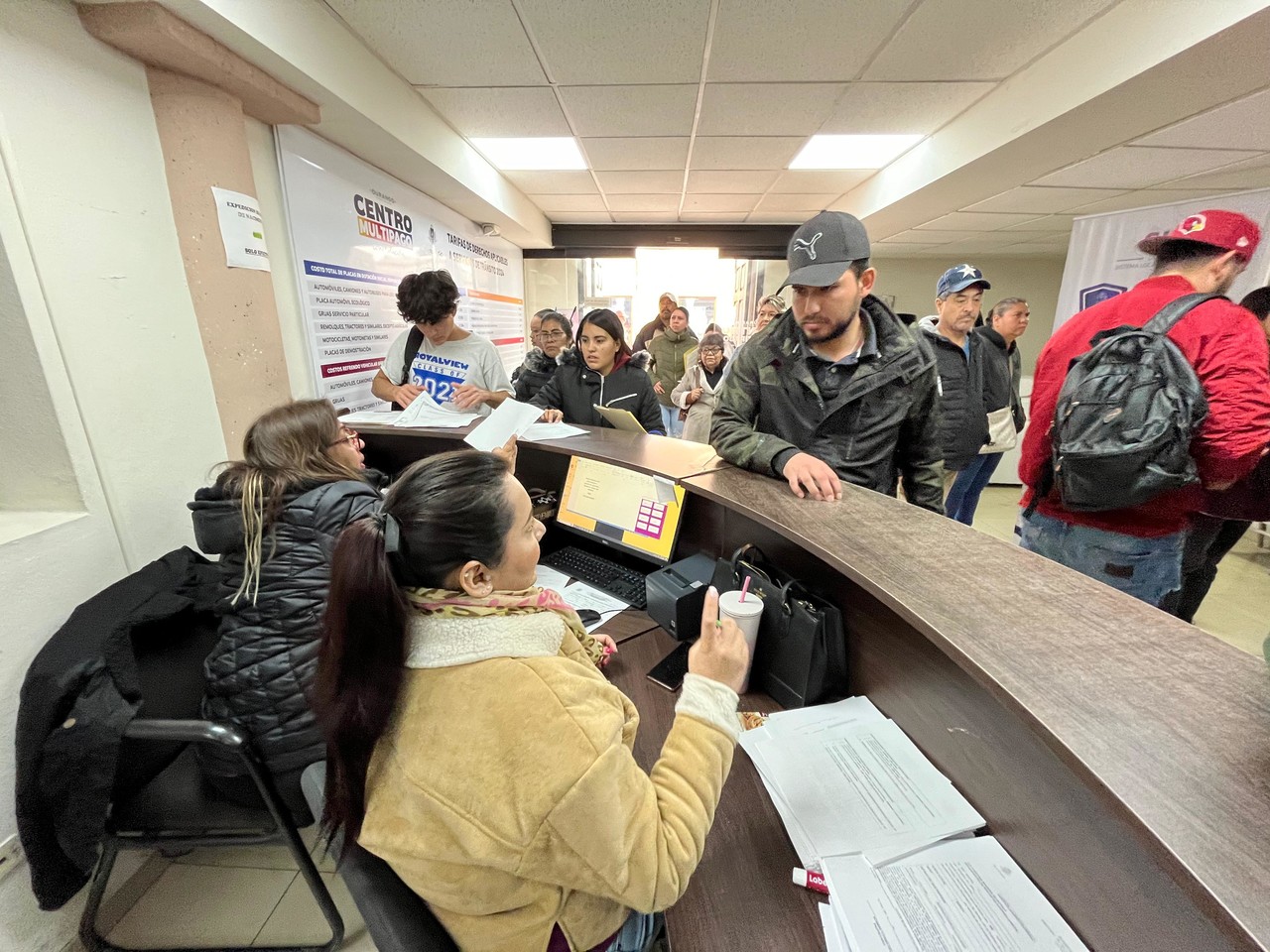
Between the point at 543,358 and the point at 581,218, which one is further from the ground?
the point at 581,218

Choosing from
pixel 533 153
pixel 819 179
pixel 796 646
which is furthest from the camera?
pixel 819 179

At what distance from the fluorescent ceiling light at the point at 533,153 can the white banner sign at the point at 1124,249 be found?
3.98m

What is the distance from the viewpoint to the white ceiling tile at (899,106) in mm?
2613

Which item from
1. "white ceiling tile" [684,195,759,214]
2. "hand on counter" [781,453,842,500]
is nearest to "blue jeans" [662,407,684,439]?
"white ceiling tile" [684,195,759,214]

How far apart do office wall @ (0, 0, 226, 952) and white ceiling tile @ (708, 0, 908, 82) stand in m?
2.13

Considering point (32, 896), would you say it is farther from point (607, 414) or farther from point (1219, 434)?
point (1219, 434)

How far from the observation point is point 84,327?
135 cm

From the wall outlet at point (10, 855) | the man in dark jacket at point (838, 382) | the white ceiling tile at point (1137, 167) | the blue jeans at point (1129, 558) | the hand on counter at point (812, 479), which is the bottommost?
the wall outlet at point (10, 855)

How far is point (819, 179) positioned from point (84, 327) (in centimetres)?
461

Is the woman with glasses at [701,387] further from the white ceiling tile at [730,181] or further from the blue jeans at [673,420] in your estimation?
the white ceiling tile at [730,181]

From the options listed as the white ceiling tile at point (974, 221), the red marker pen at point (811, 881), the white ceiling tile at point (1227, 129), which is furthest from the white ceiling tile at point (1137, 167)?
the red marker pen at point (811, 881)

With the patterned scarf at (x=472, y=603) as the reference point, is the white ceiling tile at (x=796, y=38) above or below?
above

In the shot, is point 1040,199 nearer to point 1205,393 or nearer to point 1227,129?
point 1227,129

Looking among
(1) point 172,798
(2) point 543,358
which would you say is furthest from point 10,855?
(2) point 543,358
